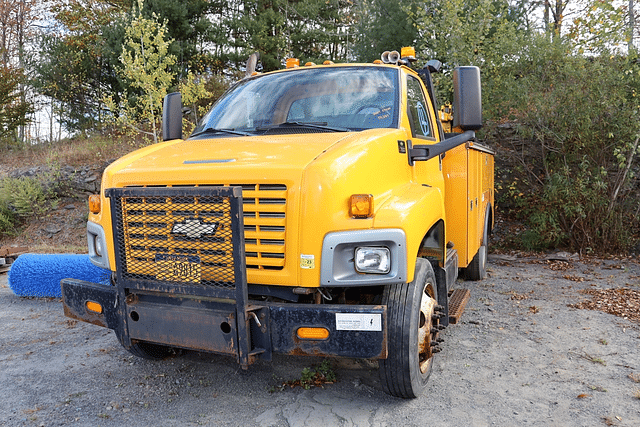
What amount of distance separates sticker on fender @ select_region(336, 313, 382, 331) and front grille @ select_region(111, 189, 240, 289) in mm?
670

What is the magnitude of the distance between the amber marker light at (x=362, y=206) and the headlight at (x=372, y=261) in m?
0.20

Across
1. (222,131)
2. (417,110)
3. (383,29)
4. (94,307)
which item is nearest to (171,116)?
(222,131)

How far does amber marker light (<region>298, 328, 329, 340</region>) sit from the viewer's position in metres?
2.94

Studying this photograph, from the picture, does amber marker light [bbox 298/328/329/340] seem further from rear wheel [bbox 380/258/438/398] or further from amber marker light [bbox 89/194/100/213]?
amber marker light [bbox 89/194/100/213]

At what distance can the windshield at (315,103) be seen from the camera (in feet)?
13.0

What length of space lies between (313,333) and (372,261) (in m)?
0.53

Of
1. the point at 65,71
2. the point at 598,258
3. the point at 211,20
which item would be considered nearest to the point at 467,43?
the point at 598,258

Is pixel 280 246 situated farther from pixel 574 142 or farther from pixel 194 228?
pixel 574 142

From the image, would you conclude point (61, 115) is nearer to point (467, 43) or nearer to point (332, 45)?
point (332, 45)

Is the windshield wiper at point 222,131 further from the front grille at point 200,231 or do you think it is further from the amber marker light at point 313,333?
the amber marker light at point 313,333

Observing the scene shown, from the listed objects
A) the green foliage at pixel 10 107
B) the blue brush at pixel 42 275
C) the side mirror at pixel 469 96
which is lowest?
the blue brush at pixel 42 275

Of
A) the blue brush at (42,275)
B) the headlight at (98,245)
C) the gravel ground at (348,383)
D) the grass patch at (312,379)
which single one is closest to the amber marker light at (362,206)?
the gravel ground at (348,383)

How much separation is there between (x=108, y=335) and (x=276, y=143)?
9.45 ft

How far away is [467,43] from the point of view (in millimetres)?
10703
